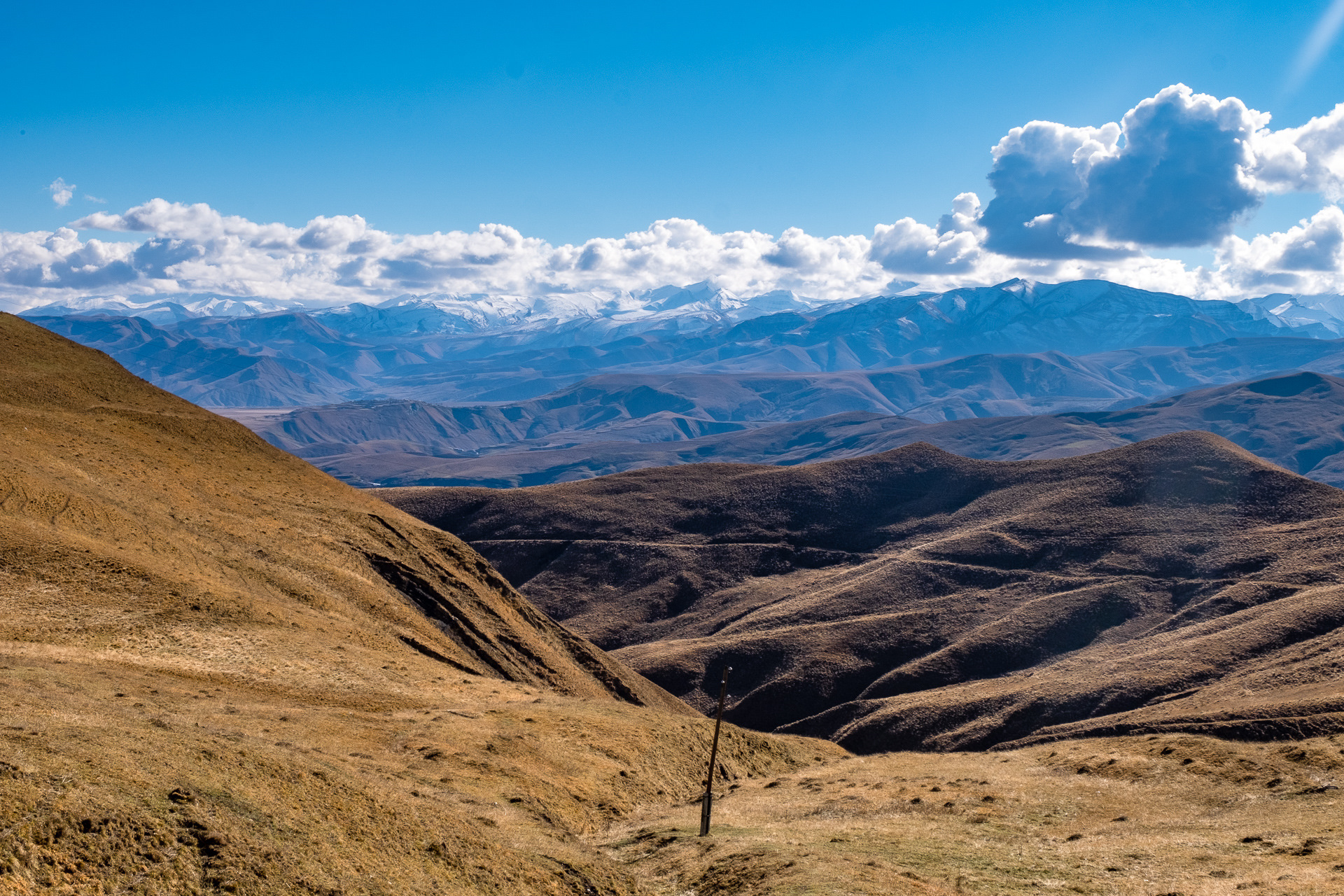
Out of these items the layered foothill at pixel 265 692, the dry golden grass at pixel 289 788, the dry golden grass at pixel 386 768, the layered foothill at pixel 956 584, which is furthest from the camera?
the layered foothill at pixel 956 584

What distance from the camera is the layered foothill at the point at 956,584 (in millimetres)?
82875

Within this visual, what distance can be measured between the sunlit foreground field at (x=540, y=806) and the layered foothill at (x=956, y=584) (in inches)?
952

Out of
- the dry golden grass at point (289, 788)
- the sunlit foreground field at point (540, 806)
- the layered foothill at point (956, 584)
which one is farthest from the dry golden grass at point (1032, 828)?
the layered foothill at point (956, 584)

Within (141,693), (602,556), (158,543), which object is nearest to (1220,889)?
(141,693)

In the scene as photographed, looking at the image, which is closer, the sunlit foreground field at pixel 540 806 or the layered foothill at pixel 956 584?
the sunlit foreground field at pixel 540 806

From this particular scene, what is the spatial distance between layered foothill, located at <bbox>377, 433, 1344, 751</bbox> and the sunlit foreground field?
2418 cm

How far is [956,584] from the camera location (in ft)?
414

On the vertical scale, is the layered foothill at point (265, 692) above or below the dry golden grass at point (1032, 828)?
above

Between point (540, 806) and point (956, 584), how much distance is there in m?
103

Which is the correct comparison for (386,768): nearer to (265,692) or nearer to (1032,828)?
(265,692)

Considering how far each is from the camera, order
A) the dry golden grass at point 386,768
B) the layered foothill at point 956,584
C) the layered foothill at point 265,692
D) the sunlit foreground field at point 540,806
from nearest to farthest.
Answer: the sunlit foreground field at point 540,806 < the layered foothill at point 265,692 < the dry golden grass at point 386,768 < the layered foothill at point 956,584

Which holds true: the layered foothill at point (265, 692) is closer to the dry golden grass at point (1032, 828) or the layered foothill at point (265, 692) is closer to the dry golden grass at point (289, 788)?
the dry golden grass at point (289, 788)

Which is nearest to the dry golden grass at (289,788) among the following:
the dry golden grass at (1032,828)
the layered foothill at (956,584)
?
the dry golden grass at (1032,828)

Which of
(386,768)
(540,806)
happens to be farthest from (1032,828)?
(386,768)
